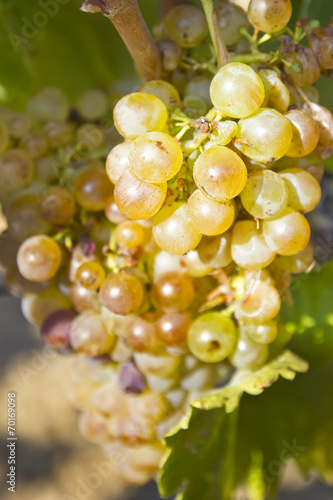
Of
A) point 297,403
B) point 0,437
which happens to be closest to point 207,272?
point 297,403

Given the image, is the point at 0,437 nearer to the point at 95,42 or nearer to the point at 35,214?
the point at 35,214

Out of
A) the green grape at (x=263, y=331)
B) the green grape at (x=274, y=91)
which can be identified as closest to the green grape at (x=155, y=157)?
the green grape at (x=274, y=91)

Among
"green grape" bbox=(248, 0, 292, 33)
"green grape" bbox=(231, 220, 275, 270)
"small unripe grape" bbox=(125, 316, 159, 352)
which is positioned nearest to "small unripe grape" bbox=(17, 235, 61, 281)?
"small unripe grape" bbox=(125, 316, 159, 352)

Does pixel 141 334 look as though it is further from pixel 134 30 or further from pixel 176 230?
pixel 134 30

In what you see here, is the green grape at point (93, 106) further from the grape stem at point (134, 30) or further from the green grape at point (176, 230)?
the green grape at point (176, 230)

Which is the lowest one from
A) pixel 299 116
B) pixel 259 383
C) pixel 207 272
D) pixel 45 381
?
pixel 45 381

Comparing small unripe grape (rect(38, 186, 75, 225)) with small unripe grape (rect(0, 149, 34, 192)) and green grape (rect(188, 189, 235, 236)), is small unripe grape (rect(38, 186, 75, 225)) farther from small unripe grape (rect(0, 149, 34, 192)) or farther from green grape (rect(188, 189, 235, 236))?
green grape (rect(188, 189, 235, 236))
